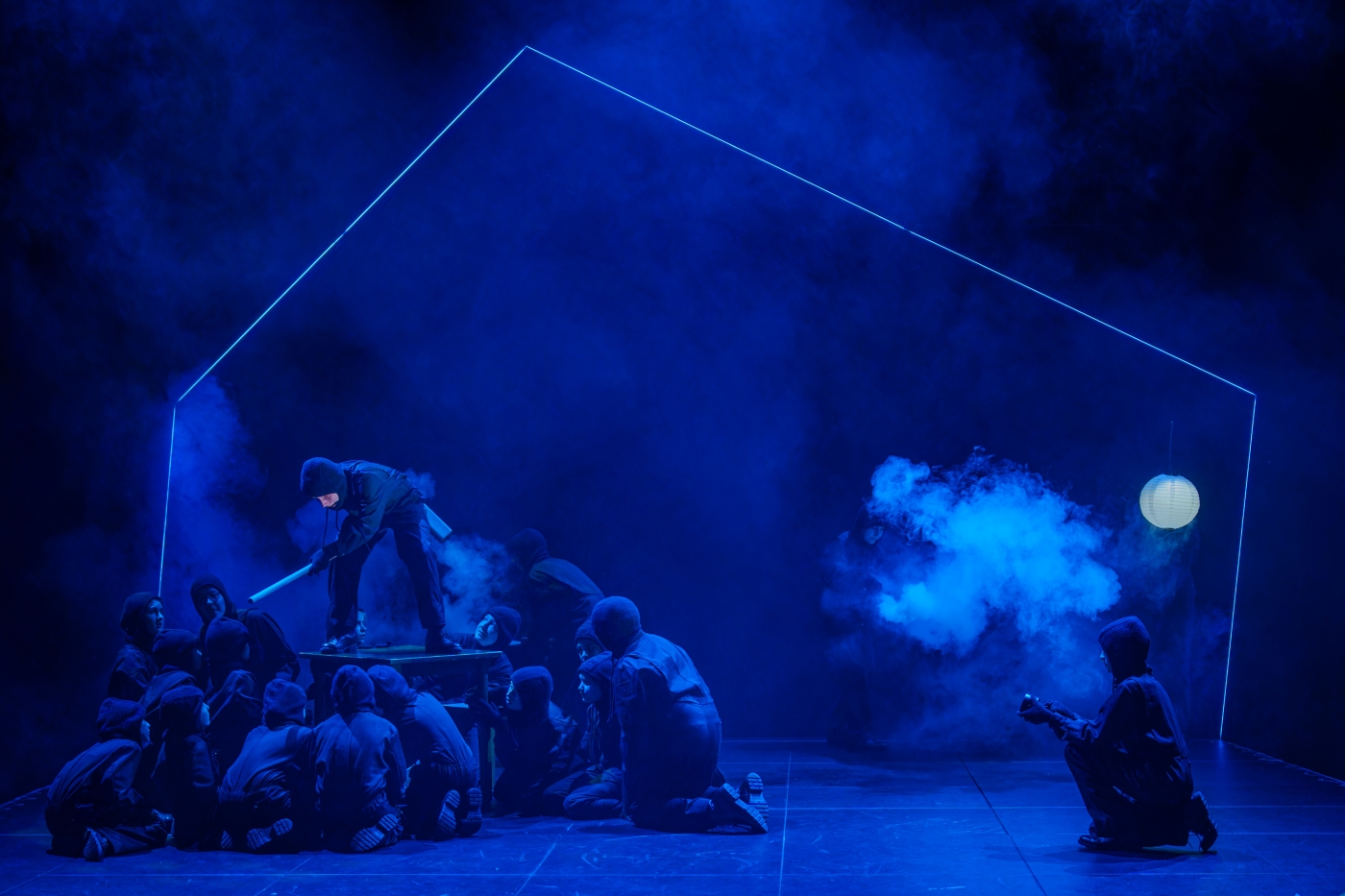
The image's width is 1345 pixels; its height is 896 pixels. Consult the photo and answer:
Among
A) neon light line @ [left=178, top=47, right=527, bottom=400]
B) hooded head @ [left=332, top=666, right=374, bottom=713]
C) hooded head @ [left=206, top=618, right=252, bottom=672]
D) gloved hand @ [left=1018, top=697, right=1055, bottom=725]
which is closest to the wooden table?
hooded head @ [left=206, top=618, right=252, bottom=672]

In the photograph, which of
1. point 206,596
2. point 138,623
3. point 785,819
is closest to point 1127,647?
point 785,819

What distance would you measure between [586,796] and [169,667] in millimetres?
2543

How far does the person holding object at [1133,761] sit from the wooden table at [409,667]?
3.26 m

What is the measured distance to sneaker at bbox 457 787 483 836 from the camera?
6.57m

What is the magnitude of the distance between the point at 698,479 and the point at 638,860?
487cm

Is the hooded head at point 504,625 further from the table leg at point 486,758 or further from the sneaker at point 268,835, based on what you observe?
the sneaker at point 268,835

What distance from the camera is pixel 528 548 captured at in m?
9.25

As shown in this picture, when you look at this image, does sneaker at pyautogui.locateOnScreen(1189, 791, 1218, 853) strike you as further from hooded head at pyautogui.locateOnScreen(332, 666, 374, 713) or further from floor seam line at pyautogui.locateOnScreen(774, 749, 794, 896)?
hooded head at pyautogui.locateOnScreen(332, 666, 374, 713)

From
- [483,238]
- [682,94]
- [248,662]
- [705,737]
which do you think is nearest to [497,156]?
[483,238]

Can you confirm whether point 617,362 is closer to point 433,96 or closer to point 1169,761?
point 433,96

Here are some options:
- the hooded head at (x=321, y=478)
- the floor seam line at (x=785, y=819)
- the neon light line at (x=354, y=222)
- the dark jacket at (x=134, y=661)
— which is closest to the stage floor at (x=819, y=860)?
the floor seam line at (x=785, y=819)

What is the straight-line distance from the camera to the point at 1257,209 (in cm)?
871

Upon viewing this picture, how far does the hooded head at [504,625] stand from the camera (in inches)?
336

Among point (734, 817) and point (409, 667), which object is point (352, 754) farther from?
point (734, 817)
